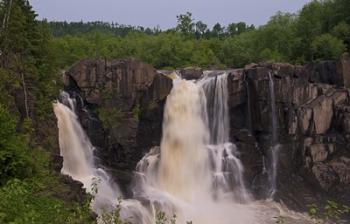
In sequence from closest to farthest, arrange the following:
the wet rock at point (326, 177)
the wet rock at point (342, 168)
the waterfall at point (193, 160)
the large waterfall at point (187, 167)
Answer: the large waterfall at point (187, 167), the waterfall at point (193, 160), the wet rock at point (326, 177), the wet rock at point (342, 168)

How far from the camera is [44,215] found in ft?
33.8

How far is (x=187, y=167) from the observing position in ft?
114

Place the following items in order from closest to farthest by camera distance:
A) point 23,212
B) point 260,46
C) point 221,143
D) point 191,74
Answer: point 23,212 < point 221,143 < point 191,74 < point 260,46

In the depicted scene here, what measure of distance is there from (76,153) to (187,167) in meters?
7.88

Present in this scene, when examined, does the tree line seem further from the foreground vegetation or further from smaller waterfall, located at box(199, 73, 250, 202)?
smaller waterfall, located at box(199, 73, 250, 202)

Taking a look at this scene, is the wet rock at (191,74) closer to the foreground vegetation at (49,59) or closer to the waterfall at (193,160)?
the waterfall at (193,160)

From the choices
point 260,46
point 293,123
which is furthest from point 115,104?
point 260,46

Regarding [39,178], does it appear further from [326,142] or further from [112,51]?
[112,51]

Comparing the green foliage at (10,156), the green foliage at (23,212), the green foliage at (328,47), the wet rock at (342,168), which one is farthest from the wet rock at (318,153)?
the green foliage at (23,212)

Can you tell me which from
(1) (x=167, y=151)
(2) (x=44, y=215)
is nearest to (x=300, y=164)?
(1) (x=167, y=151)

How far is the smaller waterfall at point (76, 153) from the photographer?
30.2m

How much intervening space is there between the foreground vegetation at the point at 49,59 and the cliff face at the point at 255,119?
12.7 ft

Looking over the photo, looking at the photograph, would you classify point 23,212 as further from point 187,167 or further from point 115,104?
point 187,167

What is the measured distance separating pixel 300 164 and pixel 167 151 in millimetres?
9296
